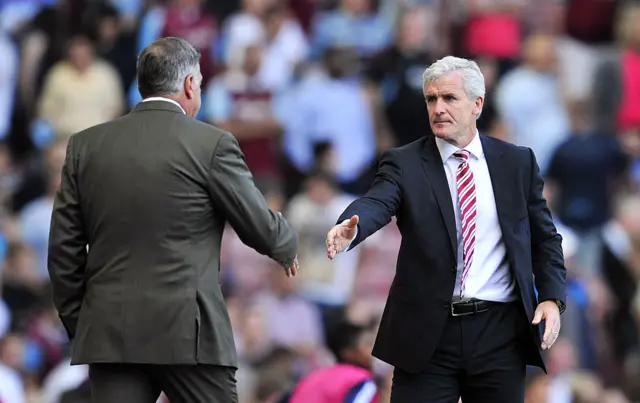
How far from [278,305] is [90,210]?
6.28 metres

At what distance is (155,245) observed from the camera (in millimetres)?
5766

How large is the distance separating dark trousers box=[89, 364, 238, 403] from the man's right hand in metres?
0.66

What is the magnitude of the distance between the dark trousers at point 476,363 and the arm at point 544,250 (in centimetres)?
16

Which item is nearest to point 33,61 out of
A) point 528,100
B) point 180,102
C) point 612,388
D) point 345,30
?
point 345,30

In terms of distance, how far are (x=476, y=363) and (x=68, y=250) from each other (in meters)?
1.71

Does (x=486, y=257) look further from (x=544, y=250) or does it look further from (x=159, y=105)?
(x=159, y=105)

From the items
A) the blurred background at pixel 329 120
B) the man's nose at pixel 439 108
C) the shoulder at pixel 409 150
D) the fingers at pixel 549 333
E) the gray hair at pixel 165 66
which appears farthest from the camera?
the blurred background at pixel 329 120

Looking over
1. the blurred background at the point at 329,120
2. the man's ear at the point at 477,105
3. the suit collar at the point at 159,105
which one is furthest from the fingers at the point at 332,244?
the blurred background at the point at 329,120

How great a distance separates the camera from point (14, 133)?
1411 centimetres

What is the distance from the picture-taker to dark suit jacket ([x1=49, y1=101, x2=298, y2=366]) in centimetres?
575

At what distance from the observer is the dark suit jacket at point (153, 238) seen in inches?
226

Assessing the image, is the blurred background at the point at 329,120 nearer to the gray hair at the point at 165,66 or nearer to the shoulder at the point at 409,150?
the shoulder at the point at 409,150

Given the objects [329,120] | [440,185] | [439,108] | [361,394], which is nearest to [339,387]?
[361,394]

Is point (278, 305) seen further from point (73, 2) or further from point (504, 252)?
point (504, 252)
